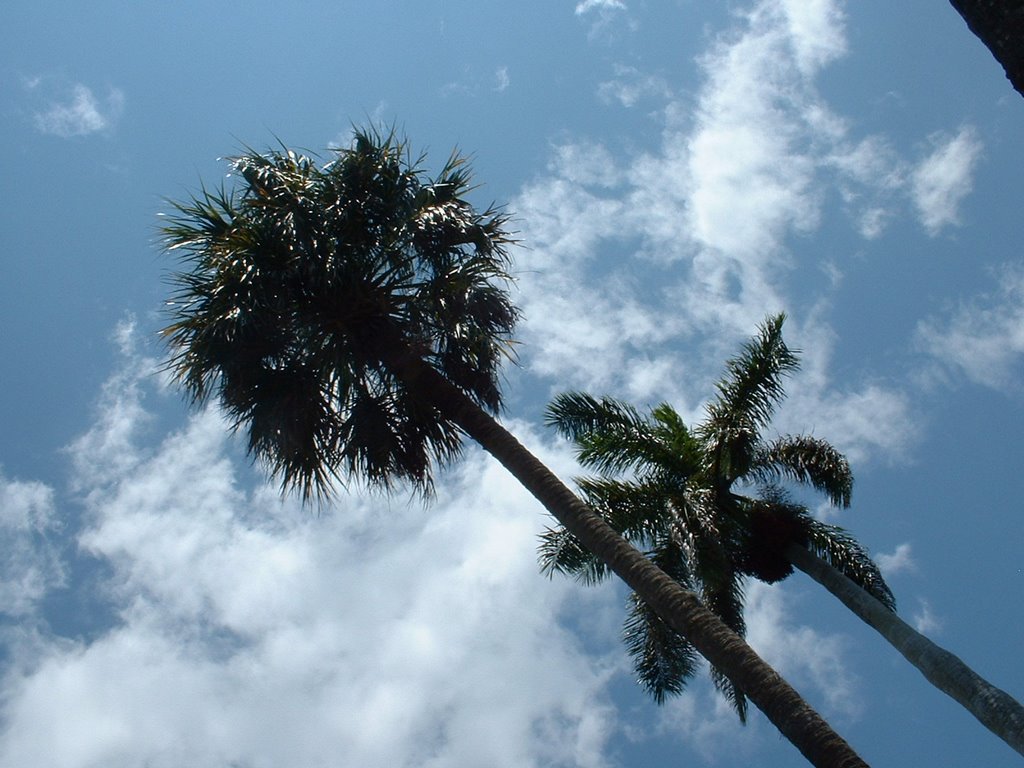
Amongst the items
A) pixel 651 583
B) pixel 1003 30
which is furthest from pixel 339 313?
pixel 1003 30

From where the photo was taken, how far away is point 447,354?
1316 cm

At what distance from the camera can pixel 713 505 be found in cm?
1709

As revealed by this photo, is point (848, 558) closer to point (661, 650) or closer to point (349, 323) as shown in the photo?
point (661, 650)

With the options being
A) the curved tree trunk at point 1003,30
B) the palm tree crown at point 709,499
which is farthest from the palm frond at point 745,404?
the curved tree trunk at point 1003,30

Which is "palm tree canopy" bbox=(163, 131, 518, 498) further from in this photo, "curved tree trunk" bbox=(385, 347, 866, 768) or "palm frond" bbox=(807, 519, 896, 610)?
"palm frond" bbox=(807, 519, 896, 610)

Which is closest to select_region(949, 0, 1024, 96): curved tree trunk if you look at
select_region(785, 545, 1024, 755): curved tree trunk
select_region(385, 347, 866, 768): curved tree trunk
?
select_region(385, 347, 866, 768): curved tree trunk

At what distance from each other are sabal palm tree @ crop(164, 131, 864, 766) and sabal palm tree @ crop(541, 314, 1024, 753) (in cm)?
494

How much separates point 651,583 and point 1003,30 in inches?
291

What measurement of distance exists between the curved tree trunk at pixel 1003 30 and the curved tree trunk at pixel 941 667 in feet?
33.7

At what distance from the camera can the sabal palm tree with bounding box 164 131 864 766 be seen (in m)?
12.0

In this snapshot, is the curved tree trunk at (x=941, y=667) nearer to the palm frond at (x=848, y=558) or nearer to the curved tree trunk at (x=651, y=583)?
the palm frond at (x=848, y=558)

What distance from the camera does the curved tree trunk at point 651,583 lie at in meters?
7.96

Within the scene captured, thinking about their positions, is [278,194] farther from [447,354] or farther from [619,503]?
[619,503]

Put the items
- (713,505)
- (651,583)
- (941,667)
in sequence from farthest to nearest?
(713,505)
(941,667)
(651,583)
